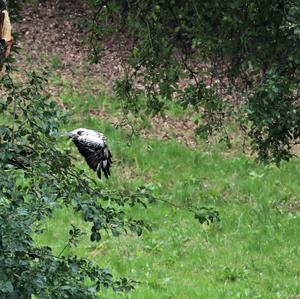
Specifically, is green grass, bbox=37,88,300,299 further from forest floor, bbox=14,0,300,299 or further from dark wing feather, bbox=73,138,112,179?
dark wing feather, bbox=73,138,112,179

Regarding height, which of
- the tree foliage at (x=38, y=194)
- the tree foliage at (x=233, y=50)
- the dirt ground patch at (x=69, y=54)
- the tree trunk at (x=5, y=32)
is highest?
the tree trunk at (x=5, y=32)

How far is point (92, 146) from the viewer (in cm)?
383

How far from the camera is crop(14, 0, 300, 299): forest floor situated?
744 centimetres

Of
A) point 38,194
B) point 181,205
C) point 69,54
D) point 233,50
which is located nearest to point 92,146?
point 38,194

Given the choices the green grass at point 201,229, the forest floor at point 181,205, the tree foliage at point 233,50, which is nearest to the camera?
the tree foliage at point 233,50

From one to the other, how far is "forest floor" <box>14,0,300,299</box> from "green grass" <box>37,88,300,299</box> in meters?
0.01

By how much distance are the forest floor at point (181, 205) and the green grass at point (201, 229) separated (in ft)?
0.04

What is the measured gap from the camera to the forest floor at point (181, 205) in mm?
7441

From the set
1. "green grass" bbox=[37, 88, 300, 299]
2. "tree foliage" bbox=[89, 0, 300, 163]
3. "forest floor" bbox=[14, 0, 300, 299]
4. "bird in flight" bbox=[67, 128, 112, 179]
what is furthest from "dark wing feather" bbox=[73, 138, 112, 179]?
"green grass" bbox=[37, 88, 300, 299]

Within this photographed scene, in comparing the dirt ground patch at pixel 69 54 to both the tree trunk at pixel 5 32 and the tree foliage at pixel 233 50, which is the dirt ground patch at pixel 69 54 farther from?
the tree trunk at pixel 5 32

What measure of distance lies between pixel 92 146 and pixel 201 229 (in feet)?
17.1

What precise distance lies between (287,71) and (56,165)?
10.2 ft

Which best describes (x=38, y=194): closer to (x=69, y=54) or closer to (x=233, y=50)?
(x=233, y=50)

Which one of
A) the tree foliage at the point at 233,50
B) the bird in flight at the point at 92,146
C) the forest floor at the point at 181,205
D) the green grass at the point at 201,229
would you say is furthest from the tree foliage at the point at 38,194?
the green grass at the point at 201,229
